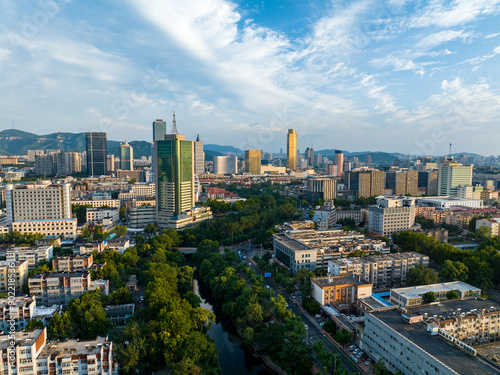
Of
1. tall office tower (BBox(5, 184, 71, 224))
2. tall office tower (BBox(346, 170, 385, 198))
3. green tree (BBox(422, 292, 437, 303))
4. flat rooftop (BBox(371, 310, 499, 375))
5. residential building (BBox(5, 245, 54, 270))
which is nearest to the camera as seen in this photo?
flat rooftop (BBox(371, 310, 499, 375))

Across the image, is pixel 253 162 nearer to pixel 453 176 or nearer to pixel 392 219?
pixel 453 176

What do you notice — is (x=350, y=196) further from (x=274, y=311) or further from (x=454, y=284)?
(x=274, y=311)

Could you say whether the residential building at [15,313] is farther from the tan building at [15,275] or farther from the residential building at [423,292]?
the residential building at [423,292]

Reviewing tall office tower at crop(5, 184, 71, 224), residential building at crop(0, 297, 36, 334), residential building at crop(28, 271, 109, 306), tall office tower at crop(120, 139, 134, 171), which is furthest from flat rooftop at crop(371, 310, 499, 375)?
tall office tower at crop(120, 139, 134, 171)

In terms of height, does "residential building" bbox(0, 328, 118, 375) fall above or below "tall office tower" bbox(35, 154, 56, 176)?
below

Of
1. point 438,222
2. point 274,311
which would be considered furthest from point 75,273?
point 438,222

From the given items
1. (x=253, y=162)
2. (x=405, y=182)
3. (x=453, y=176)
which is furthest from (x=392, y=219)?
(x=253, y=162)

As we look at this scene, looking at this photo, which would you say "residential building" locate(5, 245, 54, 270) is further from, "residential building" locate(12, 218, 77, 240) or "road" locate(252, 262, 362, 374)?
"road" locate(252, 262, 362, 374)
